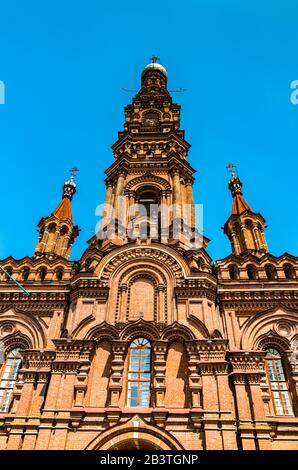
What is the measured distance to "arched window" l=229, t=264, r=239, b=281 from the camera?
2119 cm

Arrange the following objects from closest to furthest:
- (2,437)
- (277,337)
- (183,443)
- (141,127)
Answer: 1. (183,443)
2. (2,437)
3. (277,337)
4. (141,127)

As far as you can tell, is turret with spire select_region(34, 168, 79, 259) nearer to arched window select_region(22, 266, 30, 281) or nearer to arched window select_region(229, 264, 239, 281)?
arched window select_region(22, 266, 30, 281)

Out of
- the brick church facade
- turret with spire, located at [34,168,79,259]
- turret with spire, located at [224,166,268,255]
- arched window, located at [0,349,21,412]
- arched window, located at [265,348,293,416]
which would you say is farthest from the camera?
turret with spire, located at [34,168,79,259]

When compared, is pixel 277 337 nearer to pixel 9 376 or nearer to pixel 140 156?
pixel 9 376

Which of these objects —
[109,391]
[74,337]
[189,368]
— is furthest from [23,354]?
[189,368]

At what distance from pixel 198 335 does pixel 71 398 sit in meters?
5.63

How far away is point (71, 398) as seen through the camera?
1545 centimetres

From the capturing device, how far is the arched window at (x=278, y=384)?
52.6 feet

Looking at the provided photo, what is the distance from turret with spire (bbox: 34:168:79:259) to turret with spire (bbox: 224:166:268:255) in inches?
404

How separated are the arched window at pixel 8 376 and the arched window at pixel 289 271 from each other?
13639 mm

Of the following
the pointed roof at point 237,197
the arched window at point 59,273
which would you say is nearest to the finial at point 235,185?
the pointed roof at point 237,197

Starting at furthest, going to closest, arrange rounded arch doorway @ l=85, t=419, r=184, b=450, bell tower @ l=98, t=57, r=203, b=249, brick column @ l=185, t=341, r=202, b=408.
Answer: bell tower @ l=98, t=57, r=203, b=249, brick column @ l=185, t=341, r=202, b=408, rounded arch doorway @ l=85, t=419, r=184, b=450

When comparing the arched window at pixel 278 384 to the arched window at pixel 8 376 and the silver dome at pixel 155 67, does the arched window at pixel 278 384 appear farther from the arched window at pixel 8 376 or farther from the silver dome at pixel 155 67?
the silver dome at pixel 155 67

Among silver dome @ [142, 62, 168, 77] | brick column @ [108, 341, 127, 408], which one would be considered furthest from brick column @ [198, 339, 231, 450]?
silver dome @ [142, 62, 168, 77]
